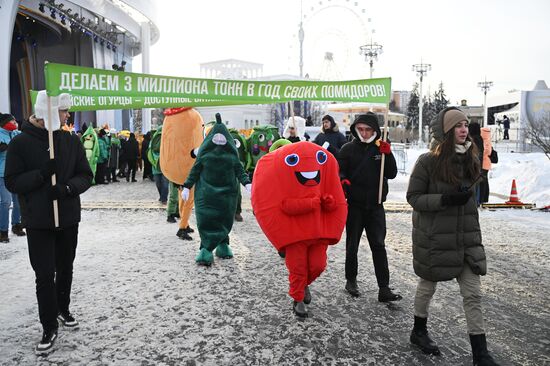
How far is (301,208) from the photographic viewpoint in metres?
3.71

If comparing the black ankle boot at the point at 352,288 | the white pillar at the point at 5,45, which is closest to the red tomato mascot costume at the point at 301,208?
the black ankle boot at the point at 352,288

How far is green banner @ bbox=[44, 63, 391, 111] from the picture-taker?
4.63 meters

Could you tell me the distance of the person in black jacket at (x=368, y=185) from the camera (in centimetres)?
427

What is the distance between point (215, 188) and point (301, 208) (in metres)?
1.96

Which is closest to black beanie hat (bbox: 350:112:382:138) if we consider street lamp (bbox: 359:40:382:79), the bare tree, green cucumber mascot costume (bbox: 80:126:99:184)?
the bare tree

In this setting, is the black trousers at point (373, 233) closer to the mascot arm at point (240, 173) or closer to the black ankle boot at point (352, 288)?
the black ankle boot at point (352, 288)

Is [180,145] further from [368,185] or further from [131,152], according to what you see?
[131,152]

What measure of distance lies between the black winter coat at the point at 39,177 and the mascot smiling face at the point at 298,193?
1444mm

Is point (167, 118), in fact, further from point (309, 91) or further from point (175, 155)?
point (309, 91)

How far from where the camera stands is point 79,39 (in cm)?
2855

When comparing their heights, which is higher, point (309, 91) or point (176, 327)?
point (309, 91)

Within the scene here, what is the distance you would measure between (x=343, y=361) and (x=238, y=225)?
5058 mm

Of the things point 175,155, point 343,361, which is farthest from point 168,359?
point 175,155

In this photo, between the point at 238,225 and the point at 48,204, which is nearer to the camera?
the point at 48,204
